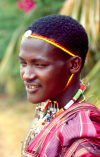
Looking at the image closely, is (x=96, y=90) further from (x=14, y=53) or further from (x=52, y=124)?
(x=14, y=53)

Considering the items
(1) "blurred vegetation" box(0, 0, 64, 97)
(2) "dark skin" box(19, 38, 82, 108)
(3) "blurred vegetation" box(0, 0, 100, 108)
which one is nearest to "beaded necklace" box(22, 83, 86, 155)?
(2) "dark skin" box(19, 38, 82, 108)

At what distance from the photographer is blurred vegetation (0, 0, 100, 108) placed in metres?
2.99

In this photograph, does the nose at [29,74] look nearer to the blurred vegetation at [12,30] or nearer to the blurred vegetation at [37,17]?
the blurred vegetation at [37,17]

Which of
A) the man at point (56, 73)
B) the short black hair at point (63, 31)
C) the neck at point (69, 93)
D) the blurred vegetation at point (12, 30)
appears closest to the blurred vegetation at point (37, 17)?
the blurred vegetation at point (12, 30)

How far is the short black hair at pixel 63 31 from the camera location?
137 cm

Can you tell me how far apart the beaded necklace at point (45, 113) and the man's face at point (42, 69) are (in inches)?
5.4

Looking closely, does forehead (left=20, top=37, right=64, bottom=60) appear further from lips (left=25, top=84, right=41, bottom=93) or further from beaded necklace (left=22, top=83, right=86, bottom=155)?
beaded necklace (left=22, top=83, right=86, bottom=155)

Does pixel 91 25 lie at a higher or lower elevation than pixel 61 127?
higher

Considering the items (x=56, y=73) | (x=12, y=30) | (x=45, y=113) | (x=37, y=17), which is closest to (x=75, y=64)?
(x=56, y=73)

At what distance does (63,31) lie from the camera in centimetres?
138

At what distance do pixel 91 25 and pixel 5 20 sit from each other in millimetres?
4449

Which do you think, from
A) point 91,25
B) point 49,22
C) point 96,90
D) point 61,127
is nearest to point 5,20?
point 91,25

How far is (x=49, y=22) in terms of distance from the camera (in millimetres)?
1415

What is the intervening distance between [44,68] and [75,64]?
0.25 metres
